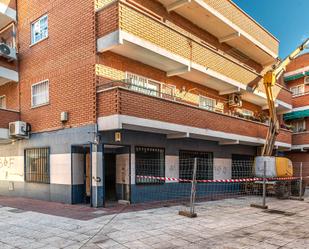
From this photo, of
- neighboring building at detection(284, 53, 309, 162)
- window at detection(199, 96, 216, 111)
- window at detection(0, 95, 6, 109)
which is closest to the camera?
window at detection(0, 95, 6, 109)

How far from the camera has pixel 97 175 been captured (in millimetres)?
10695

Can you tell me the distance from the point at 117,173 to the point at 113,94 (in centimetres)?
393

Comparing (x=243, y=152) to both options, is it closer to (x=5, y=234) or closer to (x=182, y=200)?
(x=182, y=200)

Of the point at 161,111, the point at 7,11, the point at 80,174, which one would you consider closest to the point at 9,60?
the point at 7,11

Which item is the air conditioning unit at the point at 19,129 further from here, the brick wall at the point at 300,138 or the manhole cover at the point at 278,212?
the brick wall at the point at 300,138

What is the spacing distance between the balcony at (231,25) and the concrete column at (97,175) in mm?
7508

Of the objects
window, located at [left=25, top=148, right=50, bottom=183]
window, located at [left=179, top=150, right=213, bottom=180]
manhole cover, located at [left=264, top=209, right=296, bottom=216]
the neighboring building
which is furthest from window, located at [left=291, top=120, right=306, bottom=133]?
window, located at [left=25, top=148, right=50, bottom=183]

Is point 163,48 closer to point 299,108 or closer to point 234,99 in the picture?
point 234,99

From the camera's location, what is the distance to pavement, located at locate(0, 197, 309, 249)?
642 cm

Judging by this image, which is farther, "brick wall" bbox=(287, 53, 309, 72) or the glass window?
"brick wall" bbox=(287, 53, 309, 72)

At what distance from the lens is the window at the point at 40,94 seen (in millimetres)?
13273

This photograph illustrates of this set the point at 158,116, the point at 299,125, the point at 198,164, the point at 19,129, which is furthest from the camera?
the point at 299,125

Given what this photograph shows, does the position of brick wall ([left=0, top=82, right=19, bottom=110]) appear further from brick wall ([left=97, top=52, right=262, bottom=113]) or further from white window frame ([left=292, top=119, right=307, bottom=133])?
white window frame ([left=292, top=119, right=307, bottom=133])

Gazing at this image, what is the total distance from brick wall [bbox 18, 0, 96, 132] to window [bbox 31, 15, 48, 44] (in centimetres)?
23
